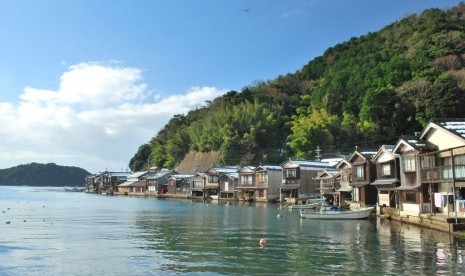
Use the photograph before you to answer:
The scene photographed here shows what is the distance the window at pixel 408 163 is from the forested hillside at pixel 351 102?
39.9 meters

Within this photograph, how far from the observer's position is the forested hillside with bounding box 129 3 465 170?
76.8m

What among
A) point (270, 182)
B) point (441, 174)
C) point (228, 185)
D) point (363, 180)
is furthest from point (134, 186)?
point (441, 174)

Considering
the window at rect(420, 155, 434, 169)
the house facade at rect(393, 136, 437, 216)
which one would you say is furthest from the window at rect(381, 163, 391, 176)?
the window at rect(420, 155, 434, 169)

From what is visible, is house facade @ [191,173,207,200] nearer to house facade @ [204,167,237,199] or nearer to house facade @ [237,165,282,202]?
house facade @ [204,167,237,199]

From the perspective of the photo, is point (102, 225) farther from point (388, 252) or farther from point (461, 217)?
point (461, 217)

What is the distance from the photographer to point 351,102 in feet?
286

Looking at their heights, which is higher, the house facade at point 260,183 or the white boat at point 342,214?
the house facade at point 260,183

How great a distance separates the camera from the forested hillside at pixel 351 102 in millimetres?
76812

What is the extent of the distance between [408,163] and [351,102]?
2092 inches

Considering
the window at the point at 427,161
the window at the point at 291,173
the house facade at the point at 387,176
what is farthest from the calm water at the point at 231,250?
the window at the point at 291,173

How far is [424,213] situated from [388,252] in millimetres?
12767

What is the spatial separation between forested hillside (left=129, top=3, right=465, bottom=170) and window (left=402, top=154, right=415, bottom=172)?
131 ft

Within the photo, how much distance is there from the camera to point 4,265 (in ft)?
62.2

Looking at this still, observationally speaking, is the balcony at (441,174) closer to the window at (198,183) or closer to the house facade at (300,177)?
the house facade at (300,177)
